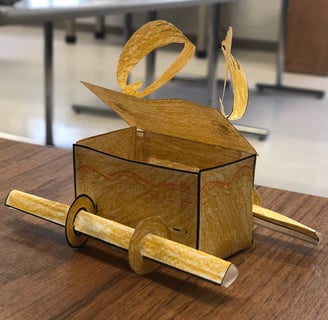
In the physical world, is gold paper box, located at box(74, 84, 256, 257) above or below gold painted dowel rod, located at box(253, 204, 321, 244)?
above

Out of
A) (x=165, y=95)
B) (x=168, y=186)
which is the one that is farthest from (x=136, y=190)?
(x=165, y=95)

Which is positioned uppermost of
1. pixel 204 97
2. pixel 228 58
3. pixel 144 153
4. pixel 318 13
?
pixel 228 58

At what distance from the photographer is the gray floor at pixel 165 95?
2.86 m

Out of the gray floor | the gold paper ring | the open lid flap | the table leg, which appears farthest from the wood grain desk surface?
the table leg

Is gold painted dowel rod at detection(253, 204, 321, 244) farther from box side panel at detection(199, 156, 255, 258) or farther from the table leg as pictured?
the table leg

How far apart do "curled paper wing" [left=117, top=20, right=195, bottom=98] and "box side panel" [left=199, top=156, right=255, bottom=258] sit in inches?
4.4

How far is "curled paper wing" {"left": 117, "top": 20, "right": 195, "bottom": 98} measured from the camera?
2.02ft

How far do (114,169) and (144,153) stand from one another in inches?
3.6

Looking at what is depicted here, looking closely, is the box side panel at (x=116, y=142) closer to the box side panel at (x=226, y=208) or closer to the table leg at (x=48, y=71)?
the box side panel at (x=226, y=208)

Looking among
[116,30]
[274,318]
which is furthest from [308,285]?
[116,30]

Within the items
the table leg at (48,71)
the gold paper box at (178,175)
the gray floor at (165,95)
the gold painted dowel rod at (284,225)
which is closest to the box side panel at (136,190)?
the gold paper box at (178,175)

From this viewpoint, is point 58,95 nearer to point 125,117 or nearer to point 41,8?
point 41,8

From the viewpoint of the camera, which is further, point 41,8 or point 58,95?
point 58,95

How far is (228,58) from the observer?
57 cm
